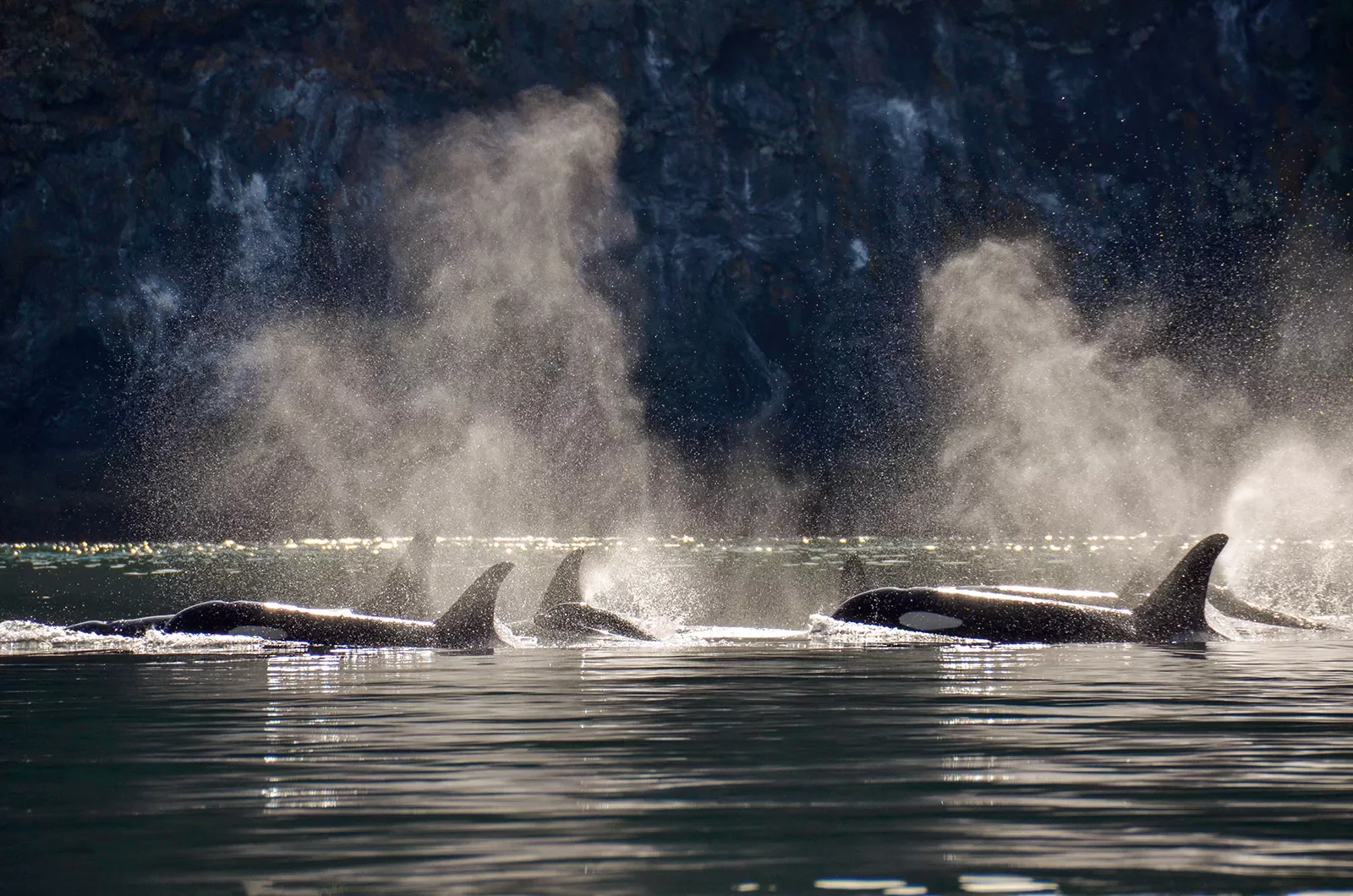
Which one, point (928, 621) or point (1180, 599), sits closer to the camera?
point (928, 621)

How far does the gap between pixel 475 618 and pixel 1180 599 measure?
36.0 feet

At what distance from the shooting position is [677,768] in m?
13.6

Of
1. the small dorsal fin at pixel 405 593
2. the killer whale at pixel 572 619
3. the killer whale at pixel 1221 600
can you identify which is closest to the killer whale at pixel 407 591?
the small dorsal fin at pixel 405 593

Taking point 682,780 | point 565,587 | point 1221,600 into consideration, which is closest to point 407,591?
point 565,587

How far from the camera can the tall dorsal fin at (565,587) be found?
32.3 meters

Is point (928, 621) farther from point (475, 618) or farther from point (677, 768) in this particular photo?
point (677, 768)

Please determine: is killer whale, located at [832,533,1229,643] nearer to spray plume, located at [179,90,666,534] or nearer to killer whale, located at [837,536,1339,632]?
killer whale, located at [837,536,1339,632]

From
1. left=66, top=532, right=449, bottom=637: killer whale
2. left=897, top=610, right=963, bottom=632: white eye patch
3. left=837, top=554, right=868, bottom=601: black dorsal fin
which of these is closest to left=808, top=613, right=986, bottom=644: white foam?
left=897, top=610, right=963, bottom=632: white eye patch

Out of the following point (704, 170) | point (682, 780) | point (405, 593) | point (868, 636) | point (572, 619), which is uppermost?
point (704, 170)

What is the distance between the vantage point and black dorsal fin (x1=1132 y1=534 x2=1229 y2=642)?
28766mm

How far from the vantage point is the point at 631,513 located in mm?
167750

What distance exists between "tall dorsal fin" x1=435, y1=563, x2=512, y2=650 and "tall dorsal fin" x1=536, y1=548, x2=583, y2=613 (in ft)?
10.2

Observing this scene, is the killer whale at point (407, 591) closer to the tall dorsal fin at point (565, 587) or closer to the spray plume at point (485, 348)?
the tall dorsal fin at point (565, 587)

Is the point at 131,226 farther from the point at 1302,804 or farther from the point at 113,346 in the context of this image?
the point at 1302,804
